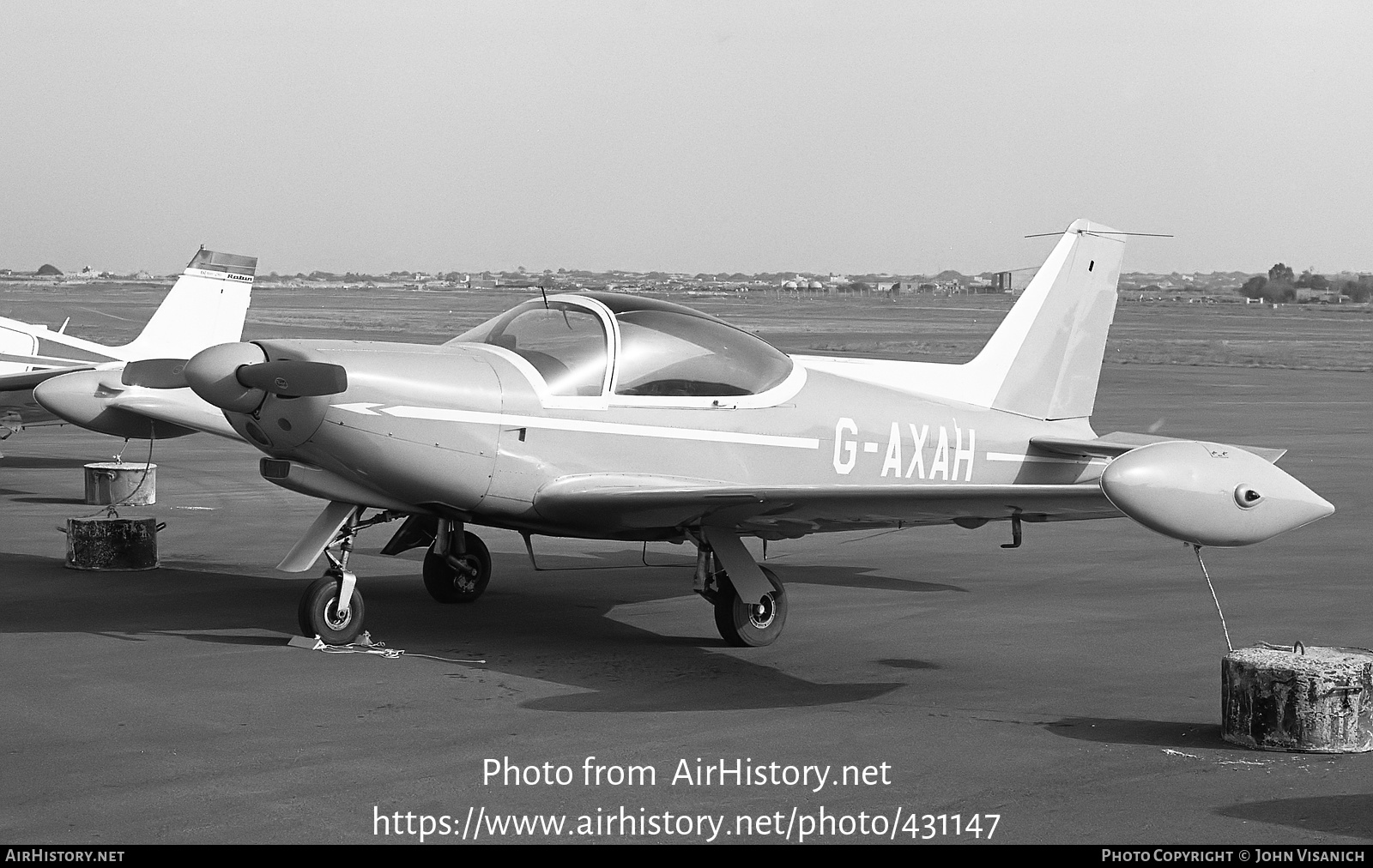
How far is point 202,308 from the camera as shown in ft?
67.3

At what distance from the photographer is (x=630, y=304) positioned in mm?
9461

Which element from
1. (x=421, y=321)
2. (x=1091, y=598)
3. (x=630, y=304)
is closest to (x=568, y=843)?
(x=630, y=304)

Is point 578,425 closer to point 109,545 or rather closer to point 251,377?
point 251,377

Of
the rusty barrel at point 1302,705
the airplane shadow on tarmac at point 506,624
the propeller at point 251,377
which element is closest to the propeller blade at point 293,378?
the propeller at point 251,377

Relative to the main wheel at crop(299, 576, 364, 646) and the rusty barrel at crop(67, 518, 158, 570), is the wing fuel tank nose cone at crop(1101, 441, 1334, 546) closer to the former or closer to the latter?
the main wheel at crop(299, 576, 364, 646)

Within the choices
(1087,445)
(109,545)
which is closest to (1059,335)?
(1087,445)

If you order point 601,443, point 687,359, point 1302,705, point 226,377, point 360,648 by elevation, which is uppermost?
point 687,359

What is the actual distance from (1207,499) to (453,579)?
18.7 feet

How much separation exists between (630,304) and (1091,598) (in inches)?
161

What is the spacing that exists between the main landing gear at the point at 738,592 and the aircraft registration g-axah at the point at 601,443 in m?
0.01

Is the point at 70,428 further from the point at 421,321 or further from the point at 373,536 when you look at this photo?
the point at 421,321

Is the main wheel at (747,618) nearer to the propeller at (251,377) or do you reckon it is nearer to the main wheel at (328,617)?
the main wheel at (328,617)

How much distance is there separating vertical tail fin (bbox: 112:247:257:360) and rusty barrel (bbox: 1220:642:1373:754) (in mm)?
16249

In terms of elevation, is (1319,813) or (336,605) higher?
(1319,813)
